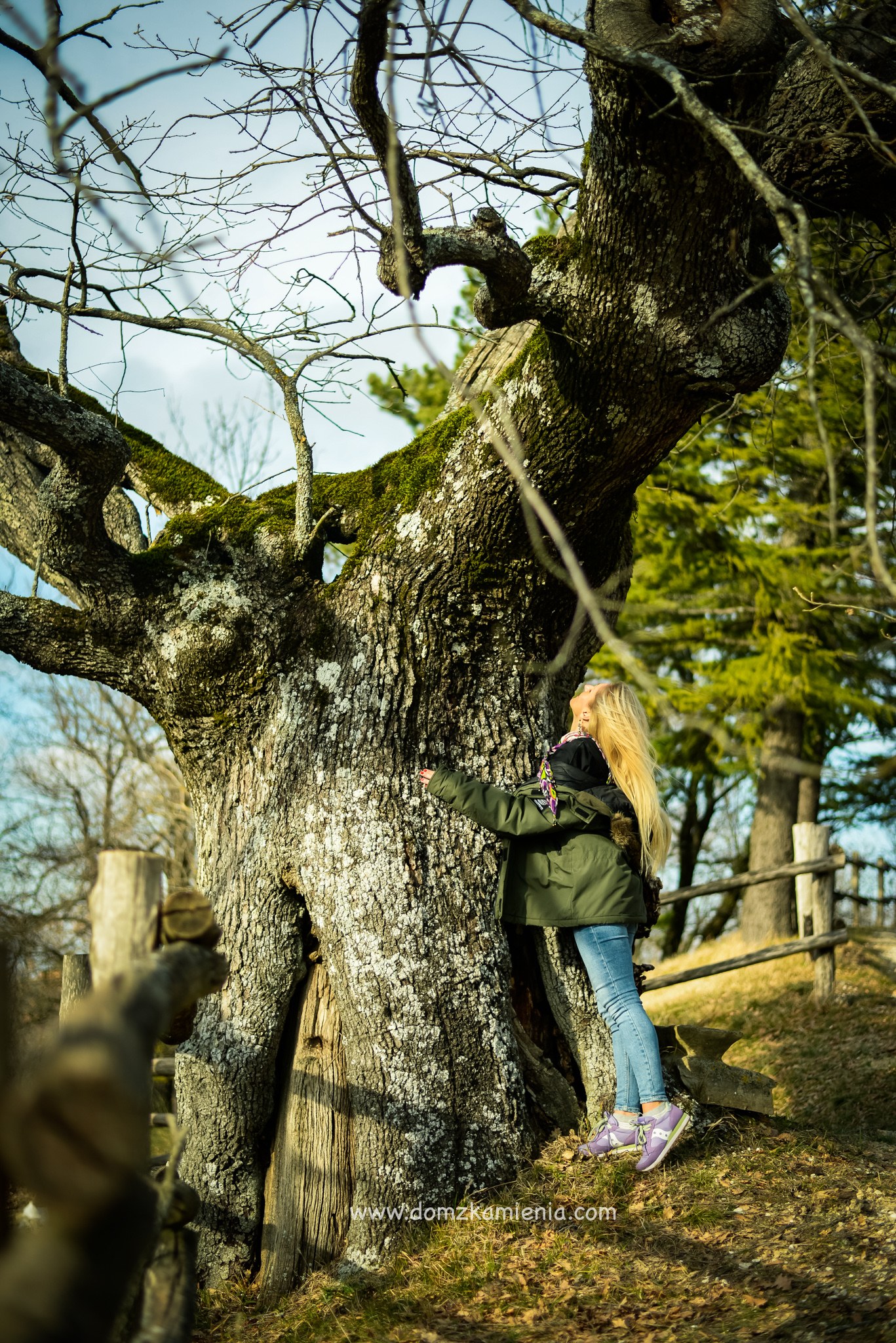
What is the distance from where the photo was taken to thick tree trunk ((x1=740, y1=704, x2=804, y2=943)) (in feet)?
39.7

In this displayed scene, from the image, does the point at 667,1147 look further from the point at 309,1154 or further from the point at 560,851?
the point at 309,1154

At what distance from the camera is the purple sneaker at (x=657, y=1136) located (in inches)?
165

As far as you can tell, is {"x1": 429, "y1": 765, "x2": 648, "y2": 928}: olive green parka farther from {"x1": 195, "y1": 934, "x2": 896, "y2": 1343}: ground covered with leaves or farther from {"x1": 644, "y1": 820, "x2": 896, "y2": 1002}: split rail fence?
{"x1": 644, "y1": 820, "x2": 896, "y2": 1002}: split rail fence

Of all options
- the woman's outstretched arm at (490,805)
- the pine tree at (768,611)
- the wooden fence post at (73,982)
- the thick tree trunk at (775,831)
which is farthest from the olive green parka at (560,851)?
the thick tree trunk at (775,831)

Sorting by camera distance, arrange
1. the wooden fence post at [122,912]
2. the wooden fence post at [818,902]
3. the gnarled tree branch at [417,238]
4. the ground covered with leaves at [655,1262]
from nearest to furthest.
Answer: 1. the wooden fence post at [122,912]
2. the gnarled tree branch at [417,238]
3. the ground covered with leaves at [655,1262]
4. the wooden fence post at [818,902]

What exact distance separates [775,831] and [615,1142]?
910 centimetres

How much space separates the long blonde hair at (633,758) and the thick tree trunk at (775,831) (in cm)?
753

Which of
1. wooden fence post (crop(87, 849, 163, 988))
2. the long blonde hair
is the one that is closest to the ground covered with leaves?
the long blonde hair

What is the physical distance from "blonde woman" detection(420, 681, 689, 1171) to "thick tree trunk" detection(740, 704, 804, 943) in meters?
7.60

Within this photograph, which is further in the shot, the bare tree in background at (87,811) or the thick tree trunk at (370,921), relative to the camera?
the bare tree in background at (87,811)

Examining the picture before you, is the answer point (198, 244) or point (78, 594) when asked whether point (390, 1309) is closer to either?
point (78, 594)

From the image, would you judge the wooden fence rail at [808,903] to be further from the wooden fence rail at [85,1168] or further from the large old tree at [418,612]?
the wooden fence rail at [85,1168]

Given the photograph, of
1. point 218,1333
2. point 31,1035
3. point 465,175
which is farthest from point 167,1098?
point 465,175

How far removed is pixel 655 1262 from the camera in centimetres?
370
